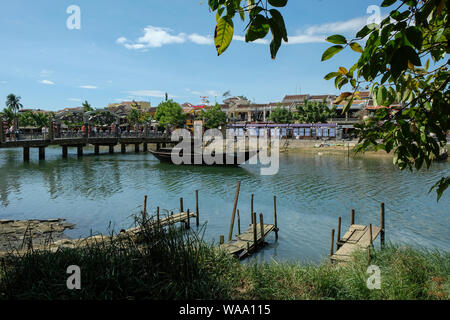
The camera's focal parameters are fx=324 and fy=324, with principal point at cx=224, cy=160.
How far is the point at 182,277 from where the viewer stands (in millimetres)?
4684

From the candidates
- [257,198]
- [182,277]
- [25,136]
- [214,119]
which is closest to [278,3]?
[182,277]

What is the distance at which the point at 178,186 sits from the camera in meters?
21.0

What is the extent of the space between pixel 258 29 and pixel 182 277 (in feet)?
12.8

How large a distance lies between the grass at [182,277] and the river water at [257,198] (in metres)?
1.65

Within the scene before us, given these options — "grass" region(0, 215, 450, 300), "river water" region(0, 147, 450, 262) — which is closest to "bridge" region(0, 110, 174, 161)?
"river water" region(0, 147, 450, 262)

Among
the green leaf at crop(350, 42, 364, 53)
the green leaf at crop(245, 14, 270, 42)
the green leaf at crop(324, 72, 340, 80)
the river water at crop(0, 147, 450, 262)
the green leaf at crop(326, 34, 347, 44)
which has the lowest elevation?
the river water at crop(0, 147, 450, 262)

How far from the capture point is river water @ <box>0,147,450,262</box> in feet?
37.9

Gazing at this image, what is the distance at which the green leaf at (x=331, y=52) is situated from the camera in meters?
2.05

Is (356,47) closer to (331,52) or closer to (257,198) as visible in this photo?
(331,52)

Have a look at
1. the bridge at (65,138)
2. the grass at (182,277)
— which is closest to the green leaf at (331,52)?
the grass at (182,277)

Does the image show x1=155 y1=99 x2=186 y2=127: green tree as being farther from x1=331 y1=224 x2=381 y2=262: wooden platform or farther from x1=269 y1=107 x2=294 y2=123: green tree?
x1=331 y1=224 x2=381 y2=262: wooden platform

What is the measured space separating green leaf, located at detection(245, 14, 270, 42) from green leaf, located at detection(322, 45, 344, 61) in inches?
22.3

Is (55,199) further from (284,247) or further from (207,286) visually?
(207,286)

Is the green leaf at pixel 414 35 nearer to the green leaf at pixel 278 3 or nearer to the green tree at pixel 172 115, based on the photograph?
the green leaf at pixel 278 3
